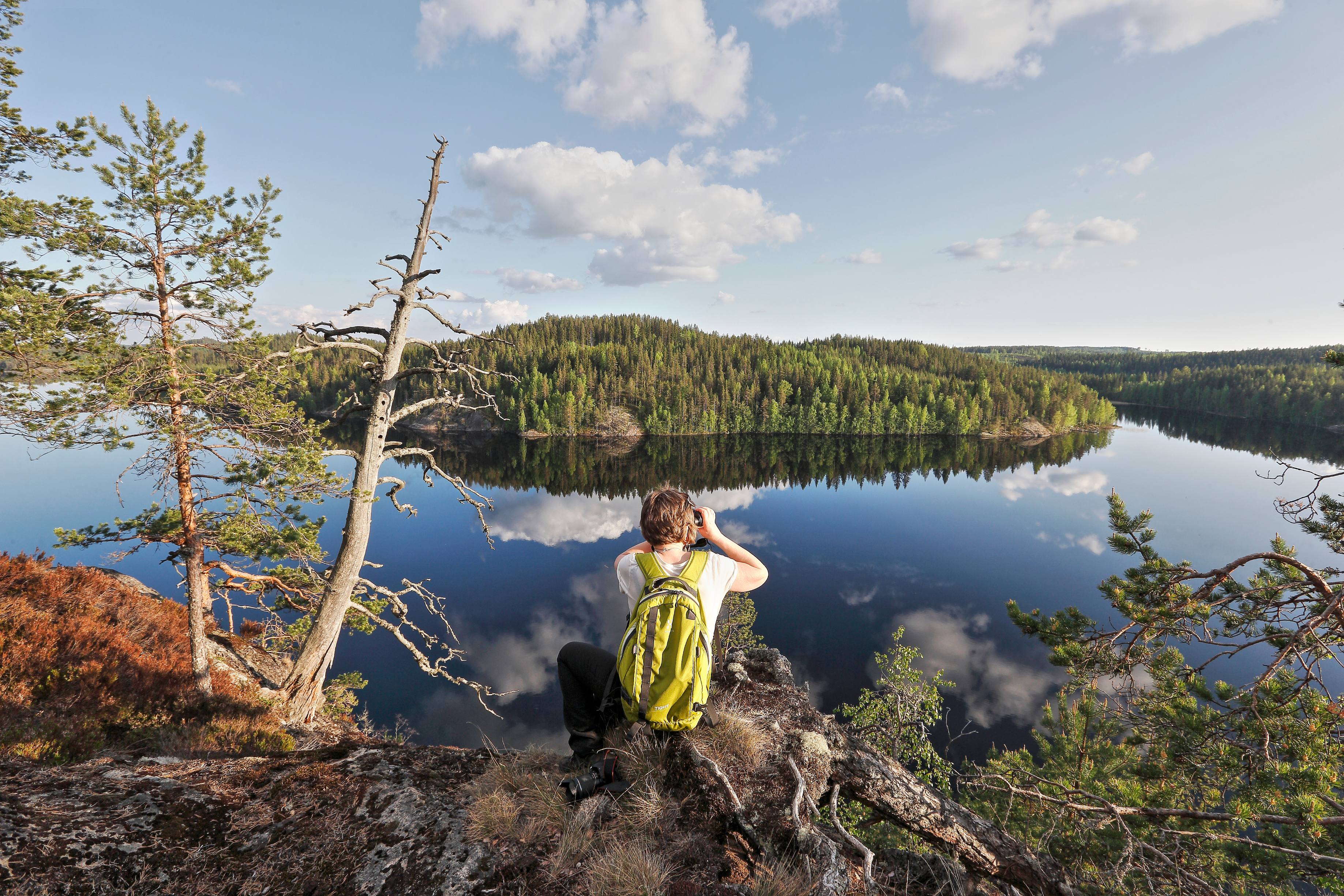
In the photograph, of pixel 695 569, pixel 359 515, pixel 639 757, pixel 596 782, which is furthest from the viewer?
pixel 359 515

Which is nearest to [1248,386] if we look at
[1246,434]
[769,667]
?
[1246,434]

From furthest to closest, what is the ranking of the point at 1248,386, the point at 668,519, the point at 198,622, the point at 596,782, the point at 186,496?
the point at 1248,386
the point at 198,622
the point at 186,496
the point at 596,782
the point at 668,519

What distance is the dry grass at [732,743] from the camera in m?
4.06

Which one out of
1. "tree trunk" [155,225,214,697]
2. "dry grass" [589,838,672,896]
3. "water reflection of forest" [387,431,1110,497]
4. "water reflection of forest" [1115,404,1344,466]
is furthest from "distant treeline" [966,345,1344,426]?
"tree trunk" [155,225,214,697]

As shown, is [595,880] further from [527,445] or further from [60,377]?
[527,445]

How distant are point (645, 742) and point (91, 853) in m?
3.54

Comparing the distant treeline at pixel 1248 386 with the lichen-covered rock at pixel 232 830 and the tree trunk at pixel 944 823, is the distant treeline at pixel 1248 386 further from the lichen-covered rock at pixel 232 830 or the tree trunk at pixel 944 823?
the lichen-covered rock at pixel 232 830

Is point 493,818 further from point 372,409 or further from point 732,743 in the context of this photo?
point 372,409

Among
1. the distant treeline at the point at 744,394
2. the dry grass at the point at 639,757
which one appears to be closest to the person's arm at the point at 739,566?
the dry grass at the point at 639,757

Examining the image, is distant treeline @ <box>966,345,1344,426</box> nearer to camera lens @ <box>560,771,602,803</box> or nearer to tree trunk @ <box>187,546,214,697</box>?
camera lens @ <box>560,771,602,803</box>

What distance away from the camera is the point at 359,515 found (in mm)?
7941

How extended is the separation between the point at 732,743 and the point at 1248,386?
634 ft

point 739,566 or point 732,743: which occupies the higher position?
point 739,566

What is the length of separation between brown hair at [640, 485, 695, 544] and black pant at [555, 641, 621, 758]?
125 centimetres
